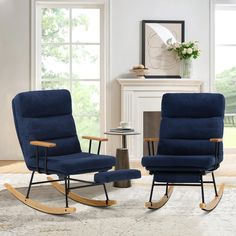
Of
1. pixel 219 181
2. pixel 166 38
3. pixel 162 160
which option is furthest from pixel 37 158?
pixel 166 38

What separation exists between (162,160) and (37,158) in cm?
102

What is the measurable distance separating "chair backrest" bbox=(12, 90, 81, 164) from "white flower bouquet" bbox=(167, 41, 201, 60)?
2.85 meters

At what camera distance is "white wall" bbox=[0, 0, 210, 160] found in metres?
7.29

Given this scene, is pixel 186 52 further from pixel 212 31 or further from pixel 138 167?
pixel 138 167

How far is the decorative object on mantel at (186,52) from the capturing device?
718 cm

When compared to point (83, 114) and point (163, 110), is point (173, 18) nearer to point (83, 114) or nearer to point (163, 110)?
point (83, 114)

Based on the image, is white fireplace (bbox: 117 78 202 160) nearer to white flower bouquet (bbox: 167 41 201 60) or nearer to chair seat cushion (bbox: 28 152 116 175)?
white flower bouquet (bbox: 167 41 201 60)

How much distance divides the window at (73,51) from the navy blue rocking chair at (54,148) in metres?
2.66

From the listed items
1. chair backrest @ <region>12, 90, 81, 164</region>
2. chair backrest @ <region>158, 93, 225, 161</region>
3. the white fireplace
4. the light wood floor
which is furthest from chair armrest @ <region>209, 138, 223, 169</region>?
the white fireplace

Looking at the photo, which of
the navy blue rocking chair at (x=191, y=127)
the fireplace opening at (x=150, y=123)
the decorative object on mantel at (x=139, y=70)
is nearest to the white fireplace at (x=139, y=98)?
the decorative object on mantel at (x=139, y=70)

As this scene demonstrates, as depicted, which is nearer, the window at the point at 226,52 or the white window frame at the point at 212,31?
the white window frame at the point at 212,31

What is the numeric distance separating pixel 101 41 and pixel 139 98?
1.00 meters

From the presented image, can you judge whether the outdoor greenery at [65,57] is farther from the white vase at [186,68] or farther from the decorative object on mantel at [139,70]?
the white vase at [186,68]

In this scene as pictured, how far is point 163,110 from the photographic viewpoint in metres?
4.78
